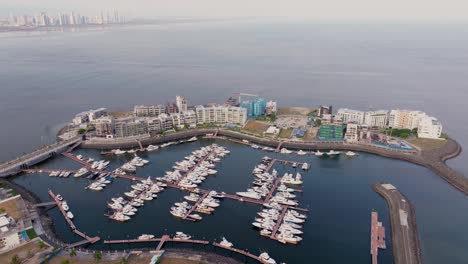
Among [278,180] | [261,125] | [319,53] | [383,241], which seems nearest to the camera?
[383,241]

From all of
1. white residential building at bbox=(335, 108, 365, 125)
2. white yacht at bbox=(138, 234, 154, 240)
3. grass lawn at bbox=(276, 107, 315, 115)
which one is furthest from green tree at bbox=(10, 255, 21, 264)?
grass lawn at bbox=(276, 107, 315, 115)

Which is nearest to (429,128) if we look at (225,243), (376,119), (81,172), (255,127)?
(376,119)

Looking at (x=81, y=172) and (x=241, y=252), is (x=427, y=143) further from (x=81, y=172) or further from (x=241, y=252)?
(x=81, y=172)

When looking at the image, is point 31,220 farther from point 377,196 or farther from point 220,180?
point 377,196

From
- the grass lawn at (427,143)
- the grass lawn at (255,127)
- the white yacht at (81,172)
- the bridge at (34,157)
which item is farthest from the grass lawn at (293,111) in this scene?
the bridge at (34,157)

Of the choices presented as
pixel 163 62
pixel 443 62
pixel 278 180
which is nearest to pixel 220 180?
pixel 278 180

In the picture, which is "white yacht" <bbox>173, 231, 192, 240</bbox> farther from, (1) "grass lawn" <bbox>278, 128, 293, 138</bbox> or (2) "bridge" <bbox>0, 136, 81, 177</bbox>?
(1) "grass lawn" <bbox>278, 128, 293, 138</bbox>
